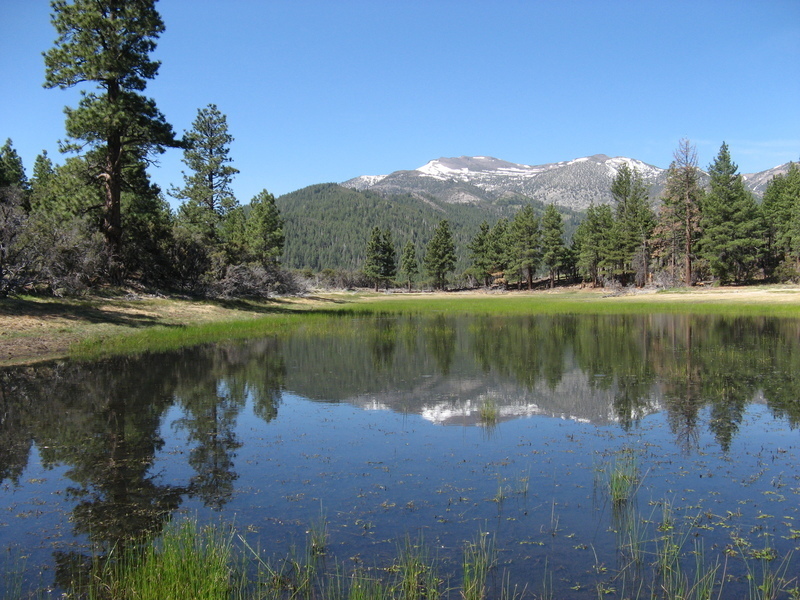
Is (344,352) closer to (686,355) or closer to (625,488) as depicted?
(686,355)

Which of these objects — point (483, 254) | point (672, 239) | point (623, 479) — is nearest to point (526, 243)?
point (483, 254)

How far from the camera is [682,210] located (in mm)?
74000

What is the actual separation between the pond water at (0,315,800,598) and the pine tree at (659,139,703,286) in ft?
190

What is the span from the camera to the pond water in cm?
621

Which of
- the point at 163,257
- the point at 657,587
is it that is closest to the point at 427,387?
the point at 657,587

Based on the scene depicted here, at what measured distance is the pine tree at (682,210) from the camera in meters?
70.3

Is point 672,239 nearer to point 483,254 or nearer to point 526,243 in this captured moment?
point 526,243

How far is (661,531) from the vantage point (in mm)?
6410

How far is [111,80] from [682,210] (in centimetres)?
6801

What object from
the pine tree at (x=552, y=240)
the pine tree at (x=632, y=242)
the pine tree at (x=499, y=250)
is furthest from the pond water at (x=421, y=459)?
the pine tree at (x=499, y=250)

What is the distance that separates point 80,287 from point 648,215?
8259 cm

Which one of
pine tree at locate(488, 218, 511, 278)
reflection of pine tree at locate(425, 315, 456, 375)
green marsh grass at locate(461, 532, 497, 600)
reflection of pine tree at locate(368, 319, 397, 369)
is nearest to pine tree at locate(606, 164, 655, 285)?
pine tree at locate(488, 218, 511, 278)

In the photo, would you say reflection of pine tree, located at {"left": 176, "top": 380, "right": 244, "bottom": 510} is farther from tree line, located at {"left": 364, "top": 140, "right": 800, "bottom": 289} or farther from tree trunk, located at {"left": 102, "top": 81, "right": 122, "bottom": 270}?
tree line, located at {"left": 364, "top": 140, "right": 800, "bottom": 289}

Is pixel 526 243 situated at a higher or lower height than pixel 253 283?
higher
